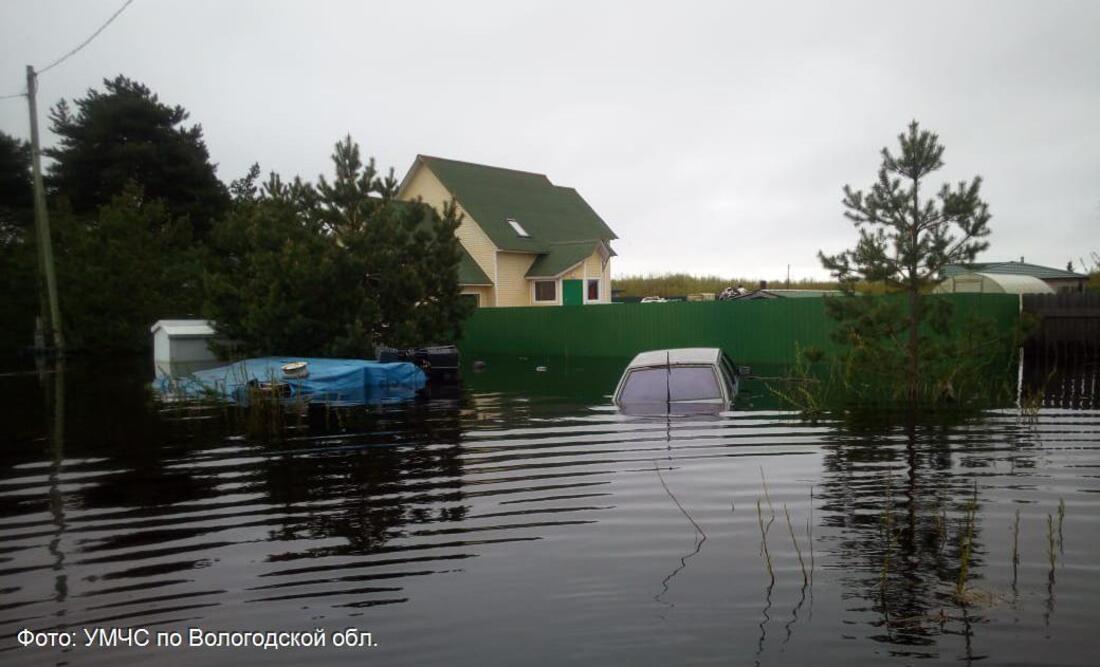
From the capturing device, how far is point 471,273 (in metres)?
36.7

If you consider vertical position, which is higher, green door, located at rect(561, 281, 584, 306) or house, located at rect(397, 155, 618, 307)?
house, located at rect(397, 155, 618, 307)

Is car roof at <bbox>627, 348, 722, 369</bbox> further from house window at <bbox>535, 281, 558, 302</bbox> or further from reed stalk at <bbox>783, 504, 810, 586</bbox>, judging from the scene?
house window at <bbox>535, 281, 558, 302</bbox>

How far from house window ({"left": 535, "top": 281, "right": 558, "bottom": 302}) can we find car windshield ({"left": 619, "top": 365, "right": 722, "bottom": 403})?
24464mm

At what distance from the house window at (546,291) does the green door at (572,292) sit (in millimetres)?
359

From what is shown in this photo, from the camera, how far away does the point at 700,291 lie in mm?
53281

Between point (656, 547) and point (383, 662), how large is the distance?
2557 millimetres

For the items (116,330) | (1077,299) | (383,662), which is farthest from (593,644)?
(116,330)

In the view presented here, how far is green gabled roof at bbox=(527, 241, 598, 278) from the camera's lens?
37.4m

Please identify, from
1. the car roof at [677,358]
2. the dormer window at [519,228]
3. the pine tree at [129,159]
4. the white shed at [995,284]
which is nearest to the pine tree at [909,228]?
the car roof at [677,358]

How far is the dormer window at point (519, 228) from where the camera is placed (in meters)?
39.1

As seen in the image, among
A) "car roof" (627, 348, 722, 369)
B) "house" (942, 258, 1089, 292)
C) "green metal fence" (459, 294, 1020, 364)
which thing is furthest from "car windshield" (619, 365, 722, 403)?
"house" (942, 258, 1089, 292)

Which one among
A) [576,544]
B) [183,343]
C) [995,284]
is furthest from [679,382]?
[995,284]

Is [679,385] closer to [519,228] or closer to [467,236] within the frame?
[467,236]

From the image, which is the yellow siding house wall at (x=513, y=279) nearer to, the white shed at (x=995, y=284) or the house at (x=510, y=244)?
the house at (x=510, y=244)
